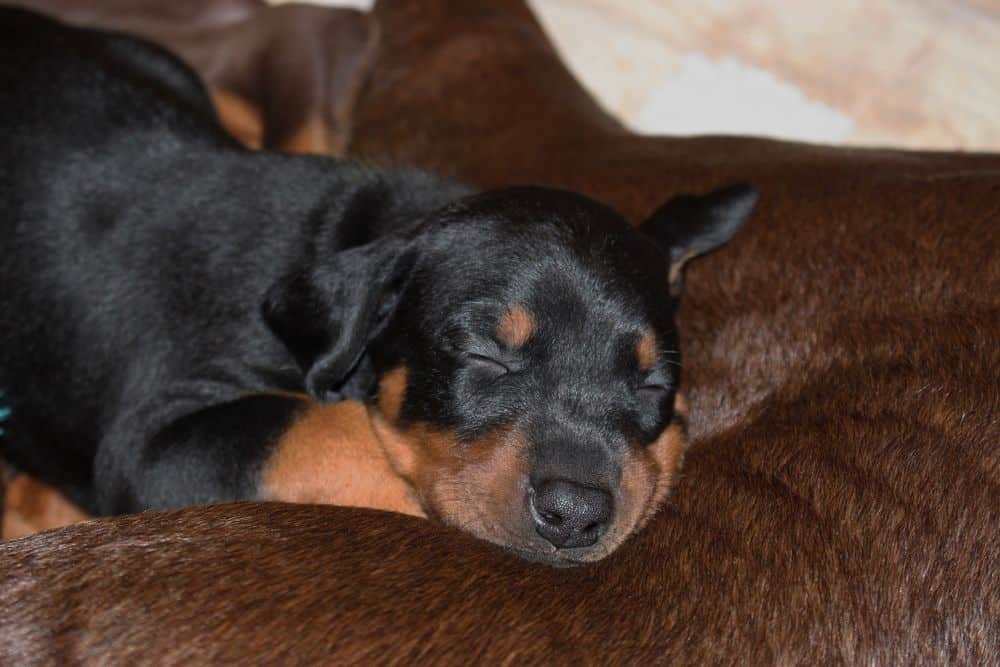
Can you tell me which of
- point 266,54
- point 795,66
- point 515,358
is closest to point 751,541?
point 515,358

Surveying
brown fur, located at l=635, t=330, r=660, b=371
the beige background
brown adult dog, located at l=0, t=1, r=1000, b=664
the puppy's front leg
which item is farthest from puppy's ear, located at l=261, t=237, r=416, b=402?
the beige background

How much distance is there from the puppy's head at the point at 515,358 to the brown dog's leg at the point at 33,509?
54.8 inches

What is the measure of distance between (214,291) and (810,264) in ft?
5.90

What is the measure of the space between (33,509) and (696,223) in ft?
8.30

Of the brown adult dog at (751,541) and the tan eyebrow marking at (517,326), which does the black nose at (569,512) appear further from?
the tan eyebrow marking at (517,326)

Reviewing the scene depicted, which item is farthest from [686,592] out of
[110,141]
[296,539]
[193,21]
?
[193,21]

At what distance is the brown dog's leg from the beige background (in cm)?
335

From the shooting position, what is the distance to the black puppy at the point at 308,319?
2977mm

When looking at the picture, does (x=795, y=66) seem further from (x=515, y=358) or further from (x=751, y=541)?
(x=751, y=541)

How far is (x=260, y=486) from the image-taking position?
3.12 m

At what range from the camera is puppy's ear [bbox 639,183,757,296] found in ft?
11.7

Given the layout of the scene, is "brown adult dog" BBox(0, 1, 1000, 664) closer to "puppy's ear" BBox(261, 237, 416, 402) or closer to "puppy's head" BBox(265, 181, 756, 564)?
"puppy's head" BBox(265, 181, 756, 564)

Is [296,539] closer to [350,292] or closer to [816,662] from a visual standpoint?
[350,292]

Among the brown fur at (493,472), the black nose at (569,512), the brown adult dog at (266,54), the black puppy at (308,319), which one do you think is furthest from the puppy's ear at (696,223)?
the brown adult dog at (266,54)
